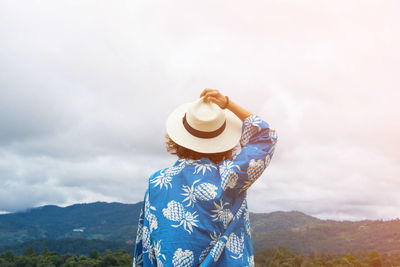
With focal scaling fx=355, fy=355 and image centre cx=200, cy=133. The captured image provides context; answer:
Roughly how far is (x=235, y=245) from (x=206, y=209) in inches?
15.8

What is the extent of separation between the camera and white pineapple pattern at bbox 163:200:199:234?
294 centimetres

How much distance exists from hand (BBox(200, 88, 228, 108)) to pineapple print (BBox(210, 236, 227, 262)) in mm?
1310

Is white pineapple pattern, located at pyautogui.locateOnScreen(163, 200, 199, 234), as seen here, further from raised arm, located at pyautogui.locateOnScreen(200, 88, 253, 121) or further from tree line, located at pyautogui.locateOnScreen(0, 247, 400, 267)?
tree line, located at pyautogui.locateOnScreen(0, 247, 400, 267)

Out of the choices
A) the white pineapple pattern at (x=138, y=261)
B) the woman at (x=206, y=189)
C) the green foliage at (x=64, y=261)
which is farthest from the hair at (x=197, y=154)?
the green foliage at (x=64, y=261)

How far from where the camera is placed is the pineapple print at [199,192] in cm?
296

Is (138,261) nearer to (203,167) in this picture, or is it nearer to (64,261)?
(203,167)

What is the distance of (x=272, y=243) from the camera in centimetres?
18100

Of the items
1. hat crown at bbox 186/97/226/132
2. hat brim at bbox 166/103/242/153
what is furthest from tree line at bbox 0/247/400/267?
hat crown at bbox 186/97/226/132

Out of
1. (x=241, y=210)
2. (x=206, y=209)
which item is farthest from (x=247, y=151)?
(x=206, y=209)

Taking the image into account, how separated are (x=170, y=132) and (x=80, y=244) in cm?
21552

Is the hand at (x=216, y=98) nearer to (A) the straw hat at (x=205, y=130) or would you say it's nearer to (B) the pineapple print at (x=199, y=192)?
(A) the straw hat at (x=205, y=130)

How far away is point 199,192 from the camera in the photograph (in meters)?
2.99

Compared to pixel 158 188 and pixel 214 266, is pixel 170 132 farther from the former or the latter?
pixel 214 266

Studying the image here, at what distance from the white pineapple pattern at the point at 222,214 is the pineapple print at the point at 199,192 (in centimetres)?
9
